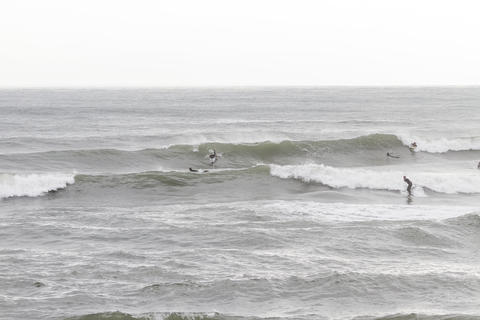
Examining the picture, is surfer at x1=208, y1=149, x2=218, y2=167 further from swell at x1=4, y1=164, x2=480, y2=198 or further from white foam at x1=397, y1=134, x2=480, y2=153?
white foam at x1=397, y1=134, x2=480, y2=153

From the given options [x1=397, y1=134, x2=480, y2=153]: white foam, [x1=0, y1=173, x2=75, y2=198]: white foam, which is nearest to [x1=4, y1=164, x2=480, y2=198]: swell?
[x1=0, y1=173, x2=75, y2=198]: white foam

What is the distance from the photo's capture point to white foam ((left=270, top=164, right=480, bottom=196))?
Answer: 24875 millimetres

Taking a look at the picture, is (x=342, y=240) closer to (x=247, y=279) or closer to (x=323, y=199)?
(x=247, y=279)

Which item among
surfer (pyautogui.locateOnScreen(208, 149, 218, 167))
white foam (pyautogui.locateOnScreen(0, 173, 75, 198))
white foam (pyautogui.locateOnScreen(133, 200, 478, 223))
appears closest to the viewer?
white foam (pyautogui.locateOnScreen(133, 200, 478, 223))

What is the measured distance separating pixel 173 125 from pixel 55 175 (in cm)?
2690

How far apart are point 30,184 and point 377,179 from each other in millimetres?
14315

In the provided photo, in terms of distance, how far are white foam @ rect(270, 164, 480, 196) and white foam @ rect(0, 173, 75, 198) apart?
A: 29.6 ft

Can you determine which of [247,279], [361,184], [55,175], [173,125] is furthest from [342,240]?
[173,125]

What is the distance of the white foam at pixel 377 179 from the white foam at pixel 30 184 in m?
9.03

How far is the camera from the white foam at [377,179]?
24875 mm

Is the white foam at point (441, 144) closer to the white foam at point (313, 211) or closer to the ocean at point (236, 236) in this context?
the ocean at point (236, 236)

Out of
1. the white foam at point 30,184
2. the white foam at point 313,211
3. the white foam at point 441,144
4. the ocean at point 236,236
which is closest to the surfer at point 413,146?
the white foam at point 441,144

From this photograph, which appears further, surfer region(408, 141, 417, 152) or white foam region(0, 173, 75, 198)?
surfer region(408, 141, 417, 152)

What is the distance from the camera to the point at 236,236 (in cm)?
1527
